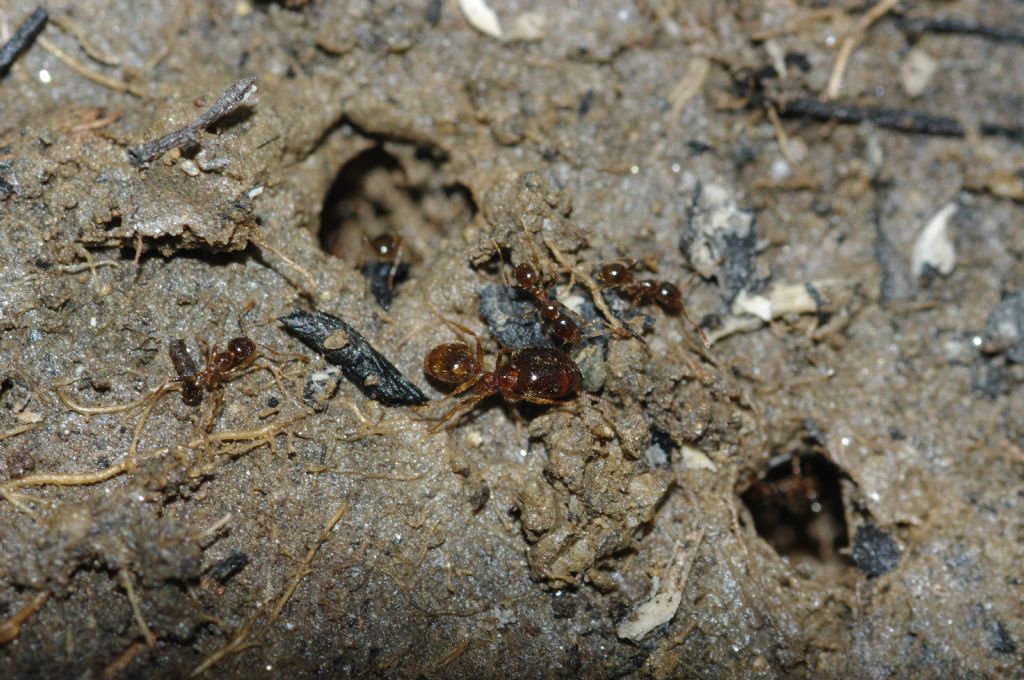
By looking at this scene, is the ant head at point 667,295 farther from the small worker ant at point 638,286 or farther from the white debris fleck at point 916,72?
the white debris fleck at point 916,72

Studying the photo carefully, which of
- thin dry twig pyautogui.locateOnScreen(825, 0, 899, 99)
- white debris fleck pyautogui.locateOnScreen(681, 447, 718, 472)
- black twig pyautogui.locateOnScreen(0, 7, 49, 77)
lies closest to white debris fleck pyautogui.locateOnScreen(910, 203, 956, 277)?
thin dry twig pyautogui.locateOnScreen(825, 0, 899, 99)

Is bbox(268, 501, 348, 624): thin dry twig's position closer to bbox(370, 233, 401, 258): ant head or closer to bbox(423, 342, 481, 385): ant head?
bbox(423, 342, 481, 385): ant head

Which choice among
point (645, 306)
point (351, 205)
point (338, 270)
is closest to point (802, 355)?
point (645, 306)

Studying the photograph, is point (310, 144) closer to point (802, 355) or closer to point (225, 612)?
point (225, 612)

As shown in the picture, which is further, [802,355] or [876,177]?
[876,177]

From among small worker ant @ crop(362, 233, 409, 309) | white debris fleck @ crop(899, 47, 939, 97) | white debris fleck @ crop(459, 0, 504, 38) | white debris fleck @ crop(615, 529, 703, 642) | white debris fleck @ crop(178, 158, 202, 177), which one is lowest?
white debris fleck @ crop(615, 529, 703, 642)

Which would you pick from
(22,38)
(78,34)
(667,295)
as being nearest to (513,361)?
(667,295)
